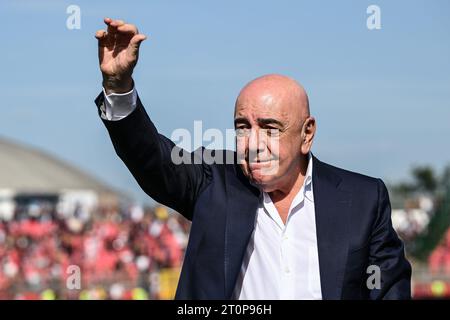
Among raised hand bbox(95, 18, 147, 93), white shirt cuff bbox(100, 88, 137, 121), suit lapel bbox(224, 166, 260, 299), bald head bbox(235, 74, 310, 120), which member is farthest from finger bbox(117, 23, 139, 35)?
suit lapel bbox(224, 166, 260, 299)

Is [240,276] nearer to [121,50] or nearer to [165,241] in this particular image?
[121,50]

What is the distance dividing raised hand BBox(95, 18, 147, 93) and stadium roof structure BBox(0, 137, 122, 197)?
55023 millimetres

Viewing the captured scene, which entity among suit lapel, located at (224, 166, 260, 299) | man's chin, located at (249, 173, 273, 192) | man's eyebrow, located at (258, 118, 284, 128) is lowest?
suit lapel, located at (224, 166, 260, 299)

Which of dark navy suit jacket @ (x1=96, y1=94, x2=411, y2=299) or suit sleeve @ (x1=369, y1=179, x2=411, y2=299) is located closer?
dark navy suit jacket @ (x1=96, y1=94, x2=411, y2=299)

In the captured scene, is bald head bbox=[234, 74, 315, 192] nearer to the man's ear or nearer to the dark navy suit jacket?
the man's ear

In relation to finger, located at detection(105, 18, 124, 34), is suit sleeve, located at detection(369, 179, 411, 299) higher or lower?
lower

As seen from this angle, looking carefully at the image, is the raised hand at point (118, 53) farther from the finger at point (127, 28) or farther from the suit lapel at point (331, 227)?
the suit lapel at point (331, 227)

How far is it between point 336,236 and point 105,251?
16713mm

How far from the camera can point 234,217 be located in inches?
139

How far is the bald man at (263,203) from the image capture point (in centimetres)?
343

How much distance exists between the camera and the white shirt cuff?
341 cm

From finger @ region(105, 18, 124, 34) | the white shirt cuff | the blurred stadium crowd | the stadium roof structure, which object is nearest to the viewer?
finger @ region(105, 18, 124, 34)

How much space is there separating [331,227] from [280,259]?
0.71 feet
